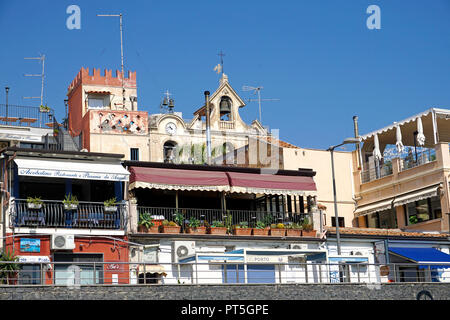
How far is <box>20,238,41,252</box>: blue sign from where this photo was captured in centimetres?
3472

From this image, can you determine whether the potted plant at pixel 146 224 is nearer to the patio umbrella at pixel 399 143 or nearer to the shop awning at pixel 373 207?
the shop awning at pixel 373 207

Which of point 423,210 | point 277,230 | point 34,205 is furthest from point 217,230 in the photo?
point 423,210

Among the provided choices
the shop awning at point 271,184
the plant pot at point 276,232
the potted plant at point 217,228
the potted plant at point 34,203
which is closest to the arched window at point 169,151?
the shop awning at point 271,184

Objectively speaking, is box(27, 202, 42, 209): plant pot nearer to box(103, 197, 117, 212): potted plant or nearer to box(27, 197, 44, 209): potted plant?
box(27, 197, 44, 209): potted plant

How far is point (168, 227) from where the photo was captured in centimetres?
3775

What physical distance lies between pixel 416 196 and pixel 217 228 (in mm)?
13317

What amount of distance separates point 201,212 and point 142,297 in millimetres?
12604

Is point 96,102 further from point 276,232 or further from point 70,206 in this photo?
point 70,206

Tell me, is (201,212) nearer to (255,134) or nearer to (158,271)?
(158,271)

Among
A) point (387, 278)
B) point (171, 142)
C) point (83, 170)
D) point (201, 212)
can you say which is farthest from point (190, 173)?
point (171, 142)

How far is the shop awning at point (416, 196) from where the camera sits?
45.8 metres

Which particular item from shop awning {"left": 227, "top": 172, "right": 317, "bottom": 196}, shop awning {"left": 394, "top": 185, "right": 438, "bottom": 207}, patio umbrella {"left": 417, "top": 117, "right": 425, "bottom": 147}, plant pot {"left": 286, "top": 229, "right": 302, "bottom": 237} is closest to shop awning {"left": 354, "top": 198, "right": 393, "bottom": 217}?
shop awning {"left": 394, "top": 185, "right": 438, "bottom": 207}

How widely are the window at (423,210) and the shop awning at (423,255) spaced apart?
4.53 meters

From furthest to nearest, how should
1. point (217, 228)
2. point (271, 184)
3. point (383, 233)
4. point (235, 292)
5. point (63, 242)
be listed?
1. point (383, 233)
2. point (271, 184)
3. point (217, 228)
4. point (63, 242)
5. point (235, 292)
